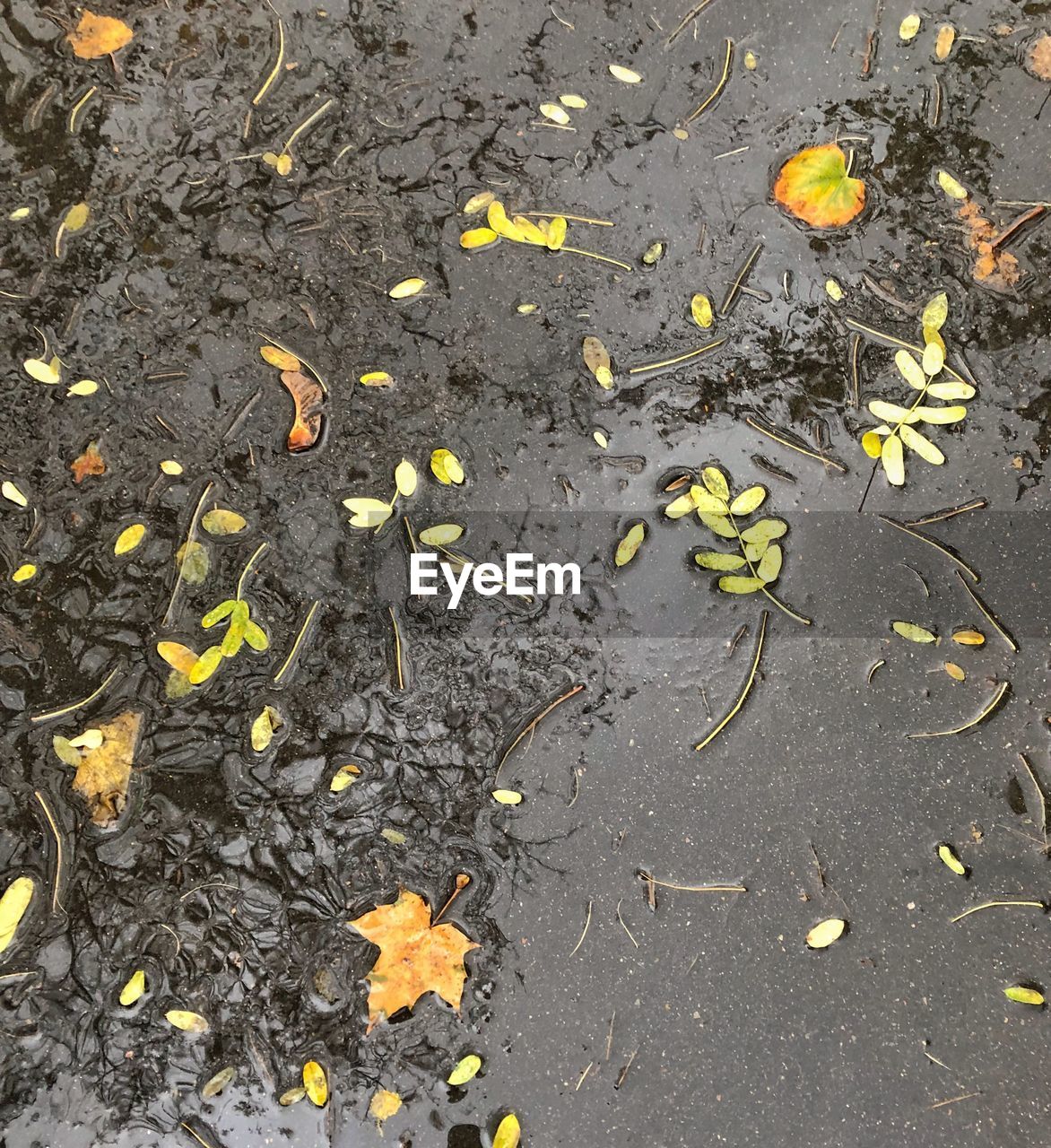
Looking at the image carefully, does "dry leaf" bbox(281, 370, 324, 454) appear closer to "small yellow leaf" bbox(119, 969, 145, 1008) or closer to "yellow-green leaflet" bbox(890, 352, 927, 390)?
"small yellow leaf" bbox(119, 969, 145, 1008)

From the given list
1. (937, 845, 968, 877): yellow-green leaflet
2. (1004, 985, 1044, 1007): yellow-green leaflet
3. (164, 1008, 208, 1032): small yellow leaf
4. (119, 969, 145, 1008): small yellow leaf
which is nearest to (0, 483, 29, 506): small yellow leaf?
(119, 969, 145, 1008): small yellow leaf

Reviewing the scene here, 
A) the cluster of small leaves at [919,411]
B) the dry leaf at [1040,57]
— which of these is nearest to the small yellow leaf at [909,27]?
the dry leaf at [1040,57]

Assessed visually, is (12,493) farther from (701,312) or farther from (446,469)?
(701,312)

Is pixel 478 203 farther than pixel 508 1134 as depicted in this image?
Yes

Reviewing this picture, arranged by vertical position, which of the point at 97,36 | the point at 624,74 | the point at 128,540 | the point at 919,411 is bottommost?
the point at 128,540

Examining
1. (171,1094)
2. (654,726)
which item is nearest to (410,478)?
(654,726)

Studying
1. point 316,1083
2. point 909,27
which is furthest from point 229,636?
point 909,27

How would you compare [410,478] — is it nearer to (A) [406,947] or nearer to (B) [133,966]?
(A) [406,947]
